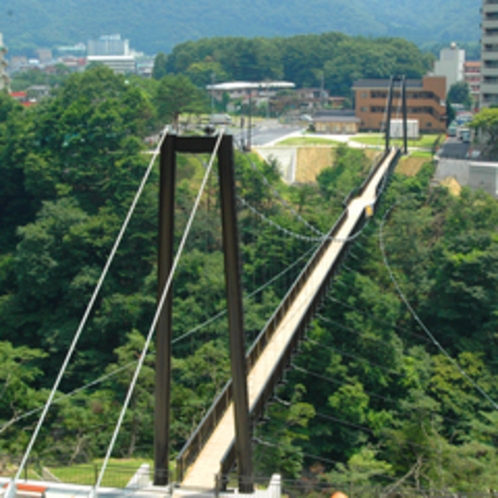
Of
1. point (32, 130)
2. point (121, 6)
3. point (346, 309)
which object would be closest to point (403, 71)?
point (32, 130)

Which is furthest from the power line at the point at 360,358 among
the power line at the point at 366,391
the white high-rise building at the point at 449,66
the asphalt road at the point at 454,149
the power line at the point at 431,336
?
the white high-rise building at the point at 449,66

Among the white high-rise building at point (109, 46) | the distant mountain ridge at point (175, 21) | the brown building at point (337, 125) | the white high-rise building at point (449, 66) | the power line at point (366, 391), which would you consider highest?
the distant mountain ridge at point (175, 21)

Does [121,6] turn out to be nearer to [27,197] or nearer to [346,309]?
[27,197]

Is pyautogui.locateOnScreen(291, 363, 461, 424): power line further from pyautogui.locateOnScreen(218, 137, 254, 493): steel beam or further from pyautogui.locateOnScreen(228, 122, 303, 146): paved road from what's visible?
pyautogui.locateOnScreen(228, 122, 303, 146): paved road

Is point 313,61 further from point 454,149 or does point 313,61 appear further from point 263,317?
point 263,317

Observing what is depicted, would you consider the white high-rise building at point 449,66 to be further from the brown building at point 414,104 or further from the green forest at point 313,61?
the brown building at point 414,104

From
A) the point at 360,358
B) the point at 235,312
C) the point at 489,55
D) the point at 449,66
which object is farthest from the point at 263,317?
the point at 449,66
